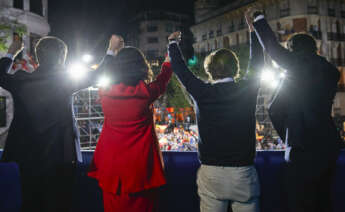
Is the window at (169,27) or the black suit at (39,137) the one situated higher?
the window at (169,27)

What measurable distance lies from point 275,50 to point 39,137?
1.70 metres

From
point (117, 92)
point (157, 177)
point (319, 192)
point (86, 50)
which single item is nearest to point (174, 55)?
point (117, 92)

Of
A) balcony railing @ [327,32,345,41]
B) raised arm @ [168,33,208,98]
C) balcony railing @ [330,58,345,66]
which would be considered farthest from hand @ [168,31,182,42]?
balcony railing @ [327,32,345,41]

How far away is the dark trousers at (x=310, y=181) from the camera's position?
1.62 m

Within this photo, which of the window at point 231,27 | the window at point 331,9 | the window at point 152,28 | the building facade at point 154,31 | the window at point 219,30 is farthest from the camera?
the window at point 152,28

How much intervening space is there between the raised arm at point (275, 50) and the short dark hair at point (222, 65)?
9.4 inches

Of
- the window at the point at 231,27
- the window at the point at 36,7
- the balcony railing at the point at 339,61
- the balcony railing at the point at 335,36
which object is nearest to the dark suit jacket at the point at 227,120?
the window at the point at 36,7

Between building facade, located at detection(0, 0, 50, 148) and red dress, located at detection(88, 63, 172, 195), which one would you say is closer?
red dress, located at detection(88, 63, 172, 195)

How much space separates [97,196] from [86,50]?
26616mm

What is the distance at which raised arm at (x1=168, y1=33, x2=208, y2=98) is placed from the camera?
167 centimetres

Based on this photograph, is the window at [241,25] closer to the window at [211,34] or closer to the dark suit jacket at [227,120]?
the window at [211,34]

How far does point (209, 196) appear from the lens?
165cm

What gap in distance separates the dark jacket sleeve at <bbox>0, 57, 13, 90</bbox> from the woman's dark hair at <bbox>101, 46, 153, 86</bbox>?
705 millimetres

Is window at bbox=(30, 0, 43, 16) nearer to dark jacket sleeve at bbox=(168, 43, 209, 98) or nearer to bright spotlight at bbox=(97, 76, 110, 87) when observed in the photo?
bright spotlight at bbox=(97, 76, 110, 87)
